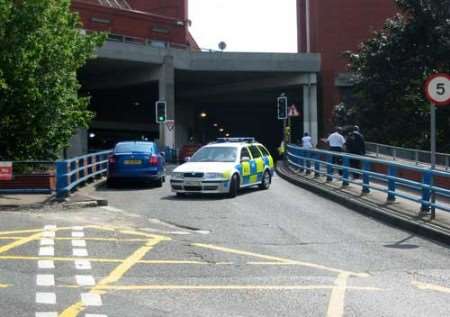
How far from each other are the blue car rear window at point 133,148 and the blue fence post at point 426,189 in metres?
10.7

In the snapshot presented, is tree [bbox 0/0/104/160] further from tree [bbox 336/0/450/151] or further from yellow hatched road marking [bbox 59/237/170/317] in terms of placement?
tree [bbox 336/0/450/151]

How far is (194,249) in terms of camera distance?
1083cm

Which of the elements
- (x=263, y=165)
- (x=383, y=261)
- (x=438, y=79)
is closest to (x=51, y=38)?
(x=263, y=165)

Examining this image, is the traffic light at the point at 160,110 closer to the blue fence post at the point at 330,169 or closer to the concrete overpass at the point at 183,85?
the concrete overpass at the point at 183,85

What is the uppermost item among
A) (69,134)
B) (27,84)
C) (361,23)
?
(361,23)

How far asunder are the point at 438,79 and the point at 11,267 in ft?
26.1

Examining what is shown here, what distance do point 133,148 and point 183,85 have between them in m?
37.2

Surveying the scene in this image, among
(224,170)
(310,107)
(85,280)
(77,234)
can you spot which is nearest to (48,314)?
(85,280)

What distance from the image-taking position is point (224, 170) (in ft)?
62.1

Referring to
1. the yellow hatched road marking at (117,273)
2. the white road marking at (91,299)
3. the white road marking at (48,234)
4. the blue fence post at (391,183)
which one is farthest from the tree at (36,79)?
the white road marking at (91,299)

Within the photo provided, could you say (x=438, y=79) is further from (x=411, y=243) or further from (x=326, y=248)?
(x=326, y=248)

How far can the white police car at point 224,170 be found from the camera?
18641mm

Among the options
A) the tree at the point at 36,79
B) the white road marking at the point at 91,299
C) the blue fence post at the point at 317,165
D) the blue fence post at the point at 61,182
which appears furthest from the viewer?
the blue fence post at the point at 317,165

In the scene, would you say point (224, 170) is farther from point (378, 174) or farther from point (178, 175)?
point (378, 174)
